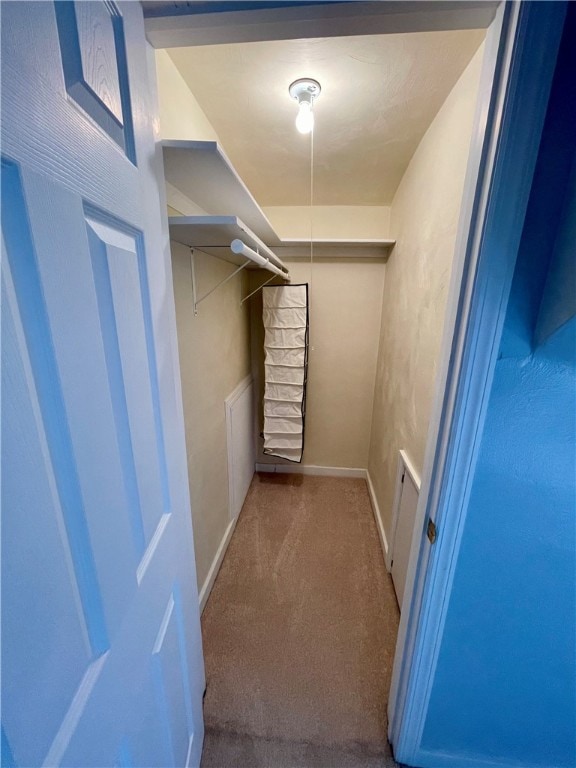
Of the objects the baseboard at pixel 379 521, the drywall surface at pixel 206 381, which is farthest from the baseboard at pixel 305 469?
the drywall surface at pixel 206 381

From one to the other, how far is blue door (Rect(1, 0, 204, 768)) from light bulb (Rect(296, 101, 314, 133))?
81cm

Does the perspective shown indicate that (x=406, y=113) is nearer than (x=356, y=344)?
Yes

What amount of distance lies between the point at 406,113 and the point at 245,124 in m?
0.74

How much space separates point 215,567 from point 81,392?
5.57 ft

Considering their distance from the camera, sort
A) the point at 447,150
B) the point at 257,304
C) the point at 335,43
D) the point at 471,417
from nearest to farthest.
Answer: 1. the point at 471,417
2. the point at 335,43
3. the point at 447,150
4. the point at 257,304

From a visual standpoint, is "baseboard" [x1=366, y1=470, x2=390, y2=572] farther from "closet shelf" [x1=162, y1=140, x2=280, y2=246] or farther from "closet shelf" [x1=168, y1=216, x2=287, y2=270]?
"closet shelf" [x1=162, y1=140, x2=280, y2=246]

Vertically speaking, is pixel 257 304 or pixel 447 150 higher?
pixel 447 150

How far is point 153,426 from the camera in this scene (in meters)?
0.65

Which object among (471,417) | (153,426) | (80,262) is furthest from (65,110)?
(471,417)

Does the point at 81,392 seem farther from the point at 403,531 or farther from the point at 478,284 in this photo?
the point at 403,531

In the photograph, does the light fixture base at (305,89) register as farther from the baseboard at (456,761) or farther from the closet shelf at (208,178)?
the baseboard at (456,761)

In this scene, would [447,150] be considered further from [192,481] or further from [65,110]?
[192,481]

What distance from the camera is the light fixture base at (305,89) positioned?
1.16 meters

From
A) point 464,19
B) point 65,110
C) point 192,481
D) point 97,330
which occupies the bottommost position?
point 192,481
